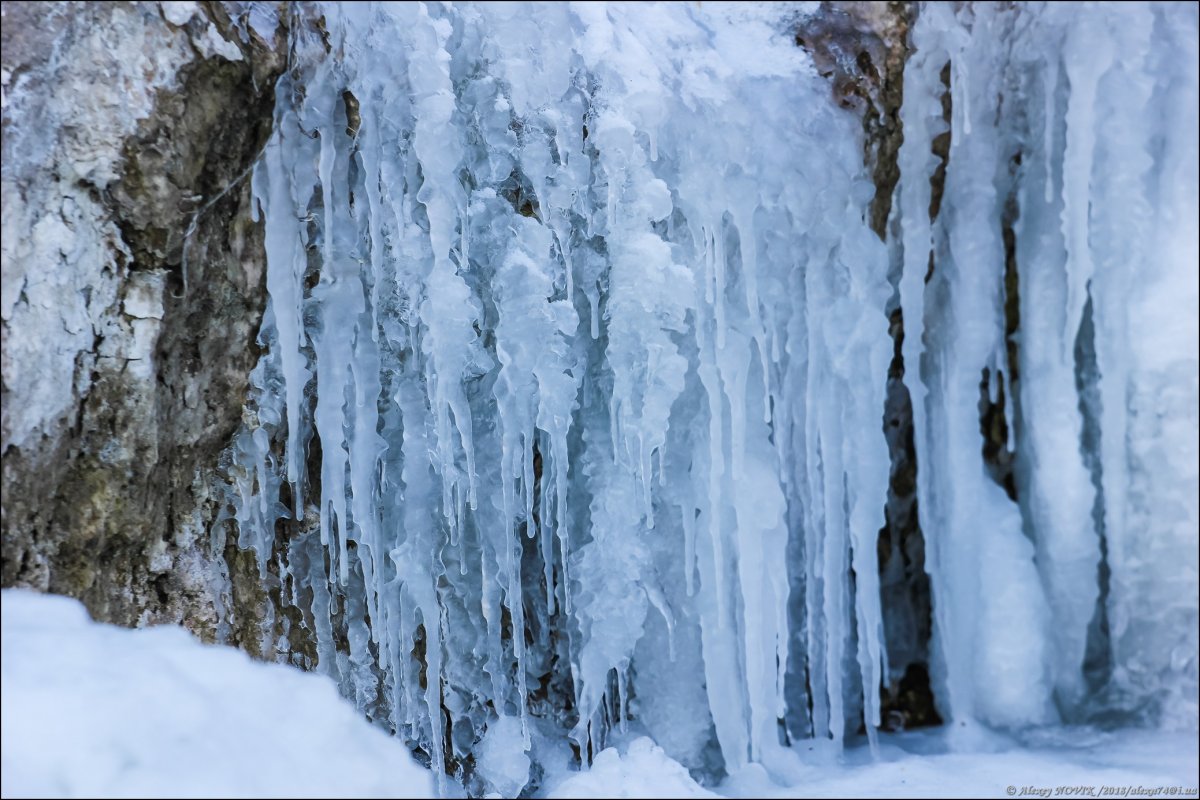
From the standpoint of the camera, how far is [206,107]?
260 cm

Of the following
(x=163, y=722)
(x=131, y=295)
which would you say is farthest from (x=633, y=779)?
(x=131, y=295)

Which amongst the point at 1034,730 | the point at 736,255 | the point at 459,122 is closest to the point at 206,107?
the point at 459,122

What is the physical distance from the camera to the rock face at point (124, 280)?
2.34 metres

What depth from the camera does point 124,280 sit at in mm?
2523

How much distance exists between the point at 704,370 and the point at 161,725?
1.92 meters

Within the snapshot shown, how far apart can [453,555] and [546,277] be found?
0.86m

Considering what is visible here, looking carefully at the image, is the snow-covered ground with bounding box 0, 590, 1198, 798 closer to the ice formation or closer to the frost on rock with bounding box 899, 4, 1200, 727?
the ice formation

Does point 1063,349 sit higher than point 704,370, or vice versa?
point 1063,349

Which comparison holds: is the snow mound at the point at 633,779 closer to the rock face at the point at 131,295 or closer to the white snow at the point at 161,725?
the white snow at the point at 161,725

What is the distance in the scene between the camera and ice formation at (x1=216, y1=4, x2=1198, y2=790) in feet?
9.87

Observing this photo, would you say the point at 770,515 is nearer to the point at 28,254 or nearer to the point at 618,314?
the point at 618,314

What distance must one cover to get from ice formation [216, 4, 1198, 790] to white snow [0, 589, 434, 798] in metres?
0.79

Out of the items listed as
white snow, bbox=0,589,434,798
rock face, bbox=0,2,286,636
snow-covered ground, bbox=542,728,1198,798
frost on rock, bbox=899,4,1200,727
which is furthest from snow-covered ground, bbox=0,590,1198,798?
frost on rock, bbox=899,4,1200,727

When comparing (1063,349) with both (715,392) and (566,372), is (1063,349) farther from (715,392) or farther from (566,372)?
(566,372)
